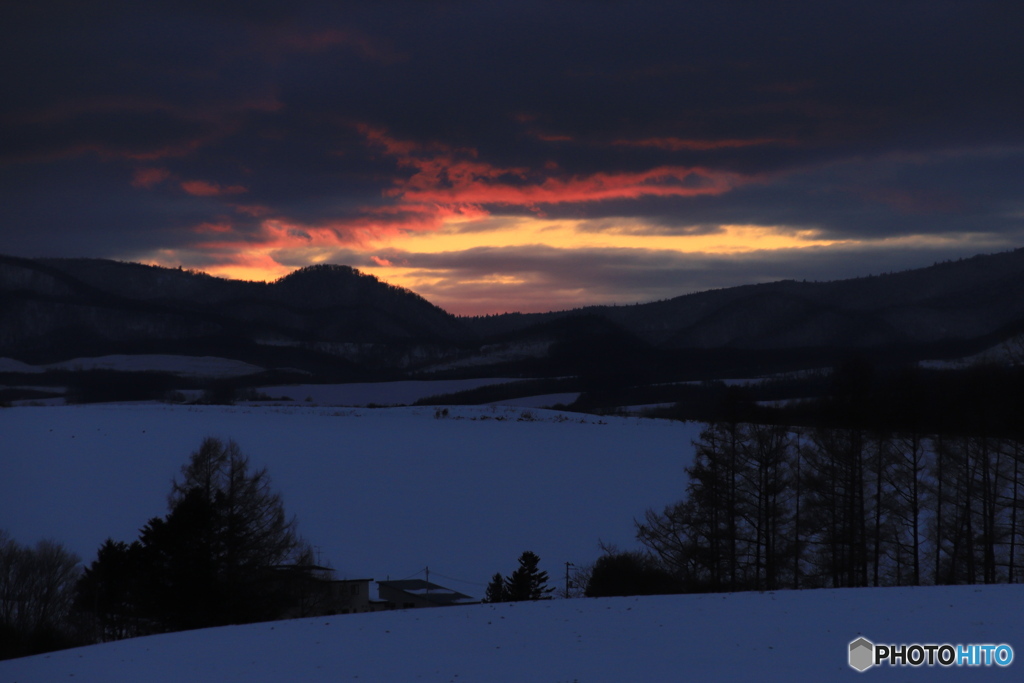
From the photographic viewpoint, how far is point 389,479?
73.1m

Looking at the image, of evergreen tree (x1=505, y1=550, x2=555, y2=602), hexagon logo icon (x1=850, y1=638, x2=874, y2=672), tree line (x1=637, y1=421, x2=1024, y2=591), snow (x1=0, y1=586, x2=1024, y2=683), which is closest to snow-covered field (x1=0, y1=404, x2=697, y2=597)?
evergreen tree (x1=505, y1=550, x2=555, y2=602)

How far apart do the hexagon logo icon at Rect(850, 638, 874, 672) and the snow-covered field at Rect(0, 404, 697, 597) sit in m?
33.4

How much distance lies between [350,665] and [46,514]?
1840 inches

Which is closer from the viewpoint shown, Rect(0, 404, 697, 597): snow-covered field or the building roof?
the building roof

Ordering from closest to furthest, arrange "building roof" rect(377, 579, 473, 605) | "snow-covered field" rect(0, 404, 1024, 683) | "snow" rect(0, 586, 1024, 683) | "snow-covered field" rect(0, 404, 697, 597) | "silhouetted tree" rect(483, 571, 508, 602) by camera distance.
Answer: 1. "snow" rect(0, 586, 1024, 683)
2. "snow-covered field" rect(0, 404, 1024, 683)
3. "silhouetted tree" rect(483, 571, 508, 602)
4. "building roof" rect(377, 579, 473, 605)
5. "snow-covered field" rect(0, 404, 697, 597)

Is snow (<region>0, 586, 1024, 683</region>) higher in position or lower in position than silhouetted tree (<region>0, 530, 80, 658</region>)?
higher

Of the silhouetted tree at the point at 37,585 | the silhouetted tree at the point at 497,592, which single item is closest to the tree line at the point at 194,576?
the silhouetted tree at the point at 37,585

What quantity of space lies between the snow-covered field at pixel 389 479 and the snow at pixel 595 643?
27.2 metres

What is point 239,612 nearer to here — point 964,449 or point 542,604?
point 542,604

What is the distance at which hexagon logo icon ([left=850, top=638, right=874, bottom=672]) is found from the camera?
775 inches

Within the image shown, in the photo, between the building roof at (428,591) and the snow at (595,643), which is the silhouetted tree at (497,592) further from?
the snow at (595,643)

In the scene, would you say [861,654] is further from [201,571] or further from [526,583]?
[526,583]

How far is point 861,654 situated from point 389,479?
55483mm

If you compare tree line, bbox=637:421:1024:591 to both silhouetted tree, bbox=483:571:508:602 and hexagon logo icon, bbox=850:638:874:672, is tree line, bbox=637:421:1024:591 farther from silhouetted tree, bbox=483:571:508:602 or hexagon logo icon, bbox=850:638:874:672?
hexagon logo icon, bbox=850:638:874:672
